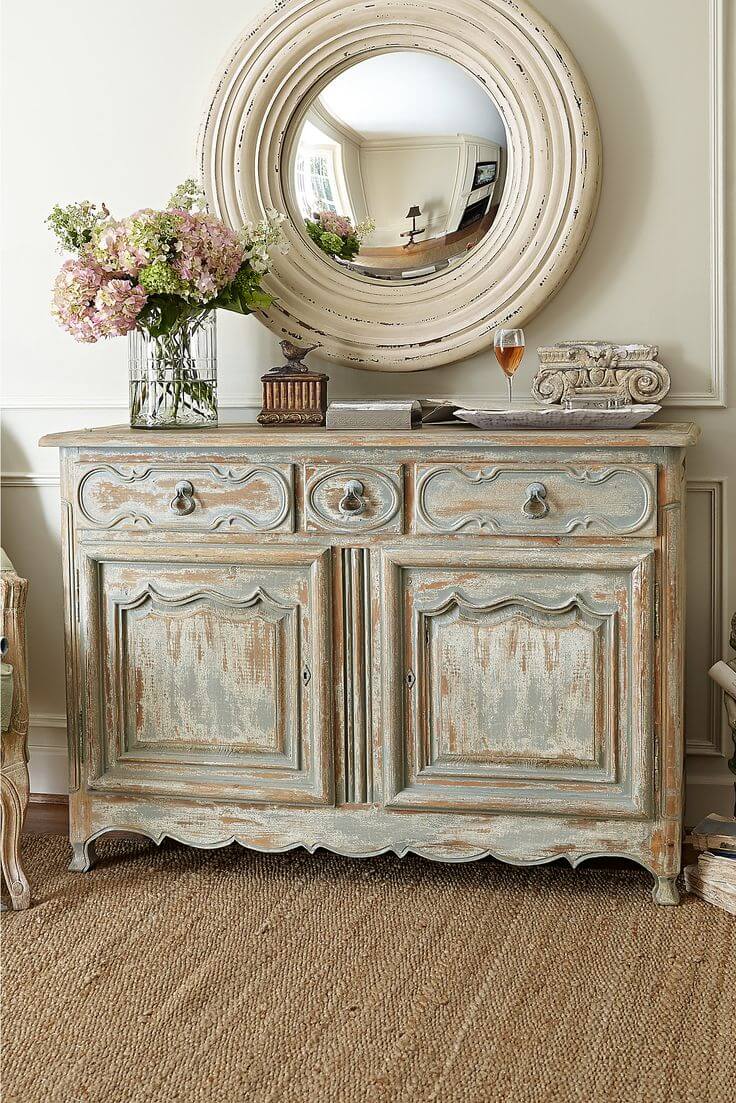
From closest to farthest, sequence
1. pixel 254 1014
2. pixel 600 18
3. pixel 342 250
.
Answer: pixel 254 1014
pixel 600 18
pixel 342 250

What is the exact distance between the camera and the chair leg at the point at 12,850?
2367mm

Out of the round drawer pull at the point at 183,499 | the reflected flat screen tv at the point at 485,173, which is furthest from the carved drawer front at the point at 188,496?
the reflected flat screen tv at the point at 485,173

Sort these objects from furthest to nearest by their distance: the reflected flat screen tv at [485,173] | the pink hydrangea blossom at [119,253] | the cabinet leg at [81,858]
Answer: the reflected flat screen tv at [485,173], the cabinet leg at [81,858], the pink hydrangea blossom at [119,253]

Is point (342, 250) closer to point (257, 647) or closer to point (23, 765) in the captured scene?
point (257, 647)

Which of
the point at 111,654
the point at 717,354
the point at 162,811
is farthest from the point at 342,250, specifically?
the point at 162,811

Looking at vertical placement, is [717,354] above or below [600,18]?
below

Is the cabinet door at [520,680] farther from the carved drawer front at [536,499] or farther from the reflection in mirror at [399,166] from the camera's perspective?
the reflection in mirror at [399,166]

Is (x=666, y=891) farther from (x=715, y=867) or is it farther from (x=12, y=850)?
(x=12, y=850)

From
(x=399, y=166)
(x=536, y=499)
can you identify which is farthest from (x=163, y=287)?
(x=536, y=499)

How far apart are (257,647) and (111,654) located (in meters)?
0.34

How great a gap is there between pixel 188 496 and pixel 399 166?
1008 millimetres

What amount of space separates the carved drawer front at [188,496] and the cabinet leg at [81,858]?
752 mm

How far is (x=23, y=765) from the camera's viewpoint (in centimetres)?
241

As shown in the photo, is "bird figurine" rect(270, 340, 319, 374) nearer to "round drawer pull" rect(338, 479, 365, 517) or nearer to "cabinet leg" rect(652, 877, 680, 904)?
"round drawer pull" rect(338, 479, 365, 517)
